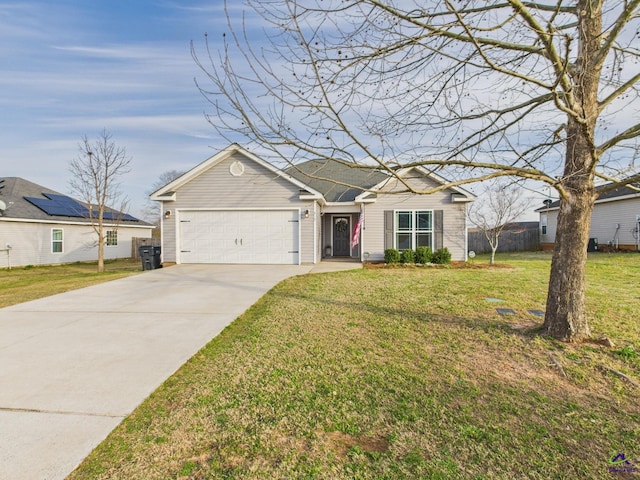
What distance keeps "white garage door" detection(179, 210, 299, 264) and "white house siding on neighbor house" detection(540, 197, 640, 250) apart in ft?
43.2

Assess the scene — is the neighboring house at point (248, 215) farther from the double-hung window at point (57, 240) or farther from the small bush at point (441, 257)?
the double-hung window at point (57, 240)

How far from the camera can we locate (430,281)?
8672mm

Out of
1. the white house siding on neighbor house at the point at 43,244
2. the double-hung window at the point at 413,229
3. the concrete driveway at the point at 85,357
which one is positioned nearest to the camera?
the concrete driveway at the point at 85,357

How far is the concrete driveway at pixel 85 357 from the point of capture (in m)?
2.25

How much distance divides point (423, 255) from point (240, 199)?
7.36 metres

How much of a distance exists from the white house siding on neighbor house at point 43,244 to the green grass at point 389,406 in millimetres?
16431

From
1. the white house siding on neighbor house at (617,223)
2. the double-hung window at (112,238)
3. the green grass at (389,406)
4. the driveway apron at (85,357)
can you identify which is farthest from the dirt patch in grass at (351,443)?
the double-hung window at (112,238)

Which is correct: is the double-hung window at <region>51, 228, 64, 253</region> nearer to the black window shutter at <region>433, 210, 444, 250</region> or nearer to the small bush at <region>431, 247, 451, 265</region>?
the small bush at <region>431, 247, 451, 265</region>

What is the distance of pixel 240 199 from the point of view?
42.2 ft

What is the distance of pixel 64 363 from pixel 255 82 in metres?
3.55

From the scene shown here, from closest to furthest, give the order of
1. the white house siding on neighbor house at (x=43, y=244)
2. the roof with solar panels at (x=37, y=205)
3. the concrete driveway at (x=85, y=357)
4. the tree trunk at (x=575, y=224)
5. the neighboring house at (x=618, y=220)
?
the concrete driveway at (x=85, y=357)
the tree trunk at (x=575, y=224)
the white house siding on neighbor house at (x=43, y=244)
the roof with solar panels at (x=37, y=205)
the neighboring house at (x=618, y=220)

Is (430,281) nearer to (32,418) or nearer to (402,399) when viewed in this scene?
(402,399)

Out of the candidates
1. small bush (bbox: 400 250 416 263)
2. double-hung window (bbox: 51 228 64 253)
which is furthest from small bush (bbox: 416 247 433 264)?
double-hung window (bbox: 51 228 64 253)

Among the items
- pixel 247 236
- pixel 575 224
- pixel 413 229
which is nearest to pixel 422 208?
pixel 413 229
